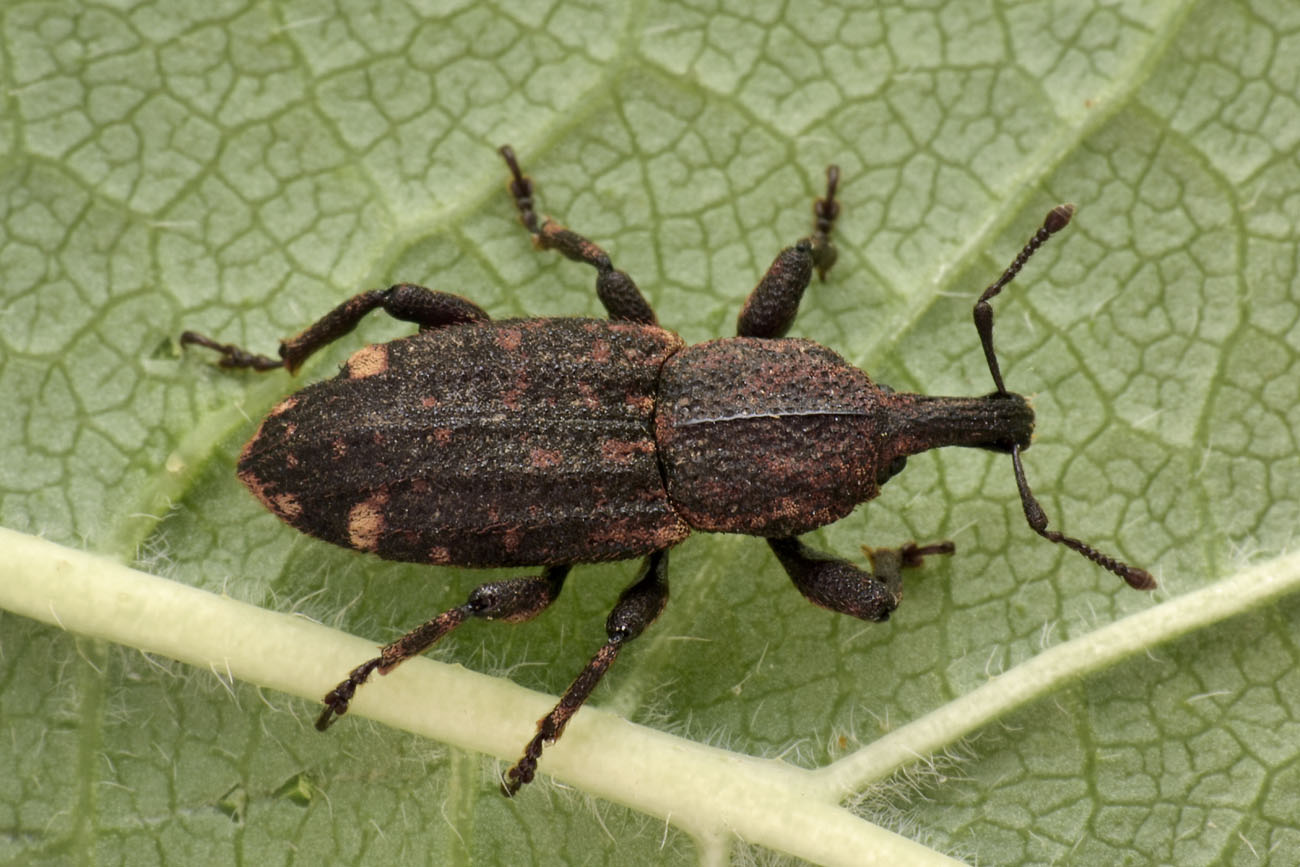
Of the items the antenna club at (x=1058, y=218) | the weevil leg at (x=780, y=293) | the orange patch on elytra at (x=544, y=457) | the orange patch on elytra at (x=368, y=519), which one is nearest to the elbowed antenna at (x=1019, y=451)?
the antenna club at (x=1058, y=218)

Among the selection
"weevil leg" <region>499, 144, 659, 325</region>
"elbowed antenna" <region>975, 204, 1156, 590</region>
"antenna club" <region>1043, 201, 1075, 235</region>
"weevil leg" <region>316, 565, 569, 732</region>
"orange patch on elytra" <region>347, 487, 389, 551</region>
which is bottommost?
"weevil leg" <region>316, 565, 569, 732</region>

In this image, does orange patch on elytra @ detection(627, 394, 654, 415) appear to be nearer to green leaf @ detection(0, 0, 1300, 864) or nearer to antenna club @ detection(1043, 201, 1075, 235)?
green leaf @ detection(0, 0, 1300, 864)

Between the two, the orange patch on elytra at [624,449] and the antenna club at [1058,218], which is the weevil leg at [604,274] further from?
the antenna club at [1058,218]

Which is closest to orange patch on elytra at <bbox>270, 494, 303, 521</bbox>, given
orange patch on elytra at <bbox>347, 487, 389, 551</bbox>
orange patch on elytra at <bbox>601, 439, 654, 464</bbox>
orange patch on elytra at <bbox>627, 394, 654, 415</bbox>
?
orange patch on elytra at <bbox>347, 487, 389, 551</bbox>

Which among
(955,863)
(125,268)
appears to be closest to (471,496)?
(125,268)

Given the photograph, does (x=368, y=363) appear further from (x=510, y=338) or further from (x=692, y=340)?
(x=692, y=340)

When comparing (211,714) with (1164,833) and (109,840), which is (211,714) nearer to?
(109,840)
